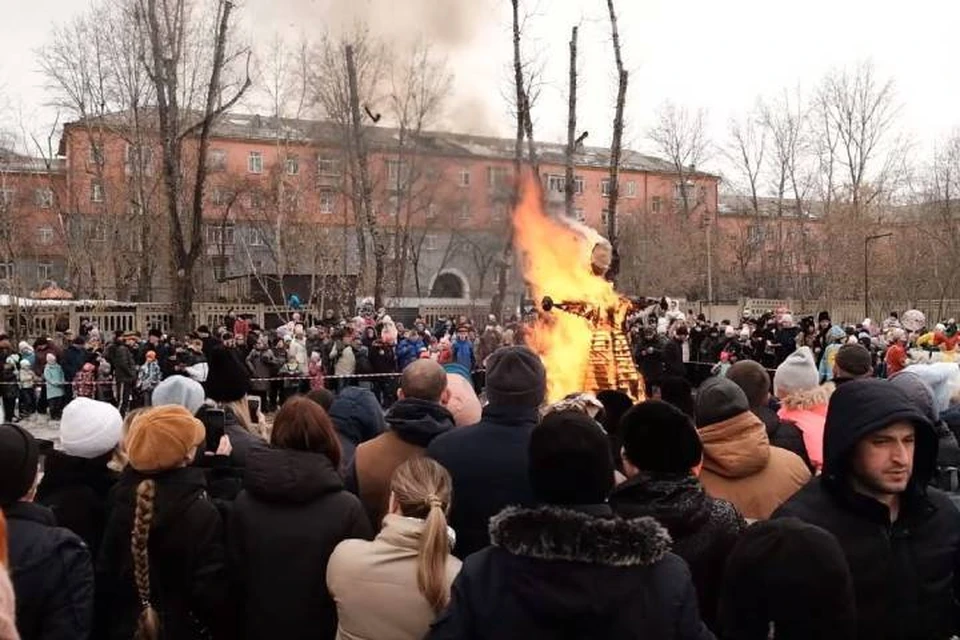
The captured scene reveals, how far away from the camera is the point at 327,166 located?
3397 cm

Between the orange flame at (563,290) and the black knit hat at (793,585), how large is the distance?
623 centimetres

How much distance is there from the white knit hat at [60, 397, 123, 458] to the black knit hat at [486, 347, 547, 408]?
1.73 m

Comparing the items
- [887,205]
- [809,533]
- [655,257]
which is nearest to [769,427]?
[809,533]

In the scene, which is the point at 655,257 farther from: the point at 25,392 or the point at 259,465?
the point at 259,465

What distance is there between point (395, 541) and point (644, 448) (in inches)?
36.6

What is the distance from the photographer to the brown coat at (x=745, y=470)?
3.71 metres

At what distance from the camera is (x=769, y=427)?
4.86 meters

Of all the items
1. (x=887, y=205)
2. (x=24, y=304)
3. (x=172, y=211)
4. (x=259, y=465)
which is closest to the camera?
(x=259, y=465)

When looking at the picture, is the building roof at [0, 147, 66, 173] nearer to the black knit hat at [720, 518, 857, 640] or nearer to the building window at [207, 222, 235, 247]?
the building window at [207, 222, 235, 247]

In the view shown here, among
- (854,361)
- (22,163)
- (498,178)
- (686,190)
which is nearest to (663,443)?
(854,361)

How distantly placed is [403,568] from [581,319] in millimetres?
6241

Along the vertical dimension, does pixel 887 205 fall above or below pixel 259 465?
above

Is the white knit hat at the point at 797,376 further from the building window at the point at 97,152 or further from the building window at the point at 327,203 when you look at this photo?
the building window at the point at 327,203

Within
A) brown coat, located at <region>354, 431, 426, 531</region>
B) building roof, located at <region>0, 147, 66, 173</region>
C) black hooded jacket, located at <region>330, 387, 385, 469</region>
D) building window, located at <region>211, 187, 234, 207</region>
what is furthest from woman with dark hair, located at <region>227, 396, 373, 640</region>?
building window, located at <region>211, 187, 234, 207</region>
